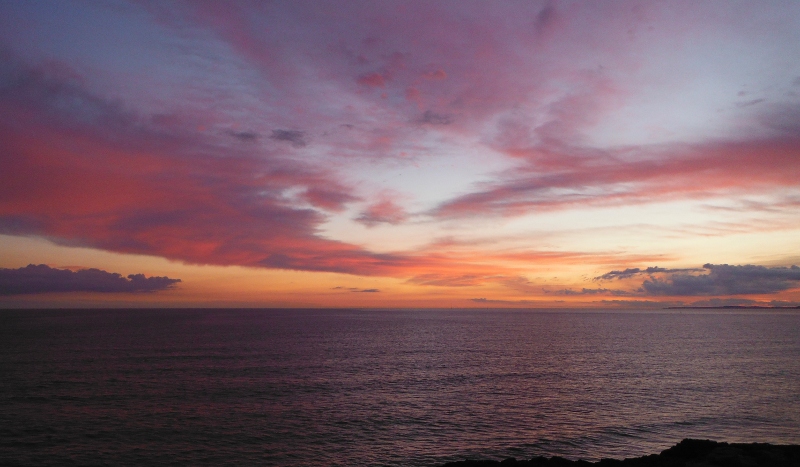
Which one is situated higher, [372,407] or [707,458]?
[707,458]

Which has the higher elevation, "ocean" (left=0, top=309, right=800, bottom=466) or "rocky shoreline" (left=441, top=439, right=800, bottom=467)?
"rocky shoreline" (left=441, top=439, right=800, bottom=467)

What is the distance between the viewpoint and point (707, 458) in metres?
28.0

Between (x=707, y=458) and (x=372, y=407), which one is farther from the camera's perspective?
(x=372, y=407)

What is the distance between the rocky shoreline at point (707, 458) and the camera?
2708cm

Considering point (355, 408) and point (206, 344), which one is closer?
point (355, 408)

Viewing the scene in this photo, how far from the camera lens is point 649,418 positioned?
44219 millimetres

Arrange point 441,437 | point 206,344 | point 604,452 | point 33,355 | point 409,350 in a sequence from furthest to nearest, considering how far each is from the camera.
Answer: point 206,344 < point 409,350 < point 33,355 < point 441,437 < point 604,452

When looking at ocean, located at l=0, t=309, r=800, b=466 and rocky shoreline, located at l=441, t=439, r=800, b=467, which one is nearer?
rocky shoreline, located at l=441, t=439, r=800, b=467

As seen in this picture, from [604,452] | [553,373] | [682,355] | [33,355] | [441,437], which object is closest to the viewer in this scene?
[604,452]

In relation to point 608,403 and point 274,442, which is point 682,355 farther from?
point 274,442

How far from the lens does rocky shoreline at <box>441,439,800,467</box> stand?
2708cm

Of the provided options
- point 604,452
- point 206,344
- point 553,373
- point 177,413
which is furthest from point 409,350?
point 604,452

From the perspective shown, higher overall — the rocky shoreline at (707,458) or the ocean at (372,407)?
the rocky shoreline at (707,458)

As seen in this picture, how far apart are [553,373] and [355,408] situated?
34.2 m
